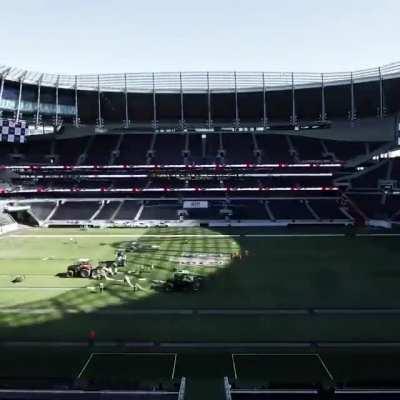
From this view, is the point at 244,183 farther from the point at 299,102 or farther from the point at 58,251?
the point at 58,251

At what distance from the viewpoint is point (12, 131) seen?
90.1 meters

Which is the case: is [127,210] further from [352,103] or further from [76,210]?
[352,103]

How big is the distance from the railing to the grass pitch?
48.4 m

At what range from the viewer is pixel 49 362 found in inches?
866

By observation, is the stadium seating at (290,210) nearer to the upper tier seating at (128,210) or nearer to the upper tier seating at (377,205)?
the upper tier seating at (377,205)

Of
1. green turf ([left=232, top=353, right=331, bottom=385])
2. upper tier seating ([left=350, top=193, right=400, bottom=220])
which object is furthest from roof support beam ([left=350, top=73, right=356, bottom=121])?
green turf ([left=232, top=353, right=331, bottom=385])

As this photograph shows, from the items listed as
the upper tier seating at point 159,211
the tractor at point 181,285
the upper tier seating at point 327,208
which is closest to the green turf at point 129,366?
the tractor at point 181,285

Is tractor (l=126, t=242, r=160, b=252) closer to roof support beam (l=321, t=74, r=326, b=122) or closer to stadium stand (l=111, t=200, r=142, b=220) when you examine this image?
stadium stand (l=111, t=200, r=142, b=220)

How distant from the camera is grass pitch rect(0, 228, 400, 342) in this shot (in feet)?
85.8

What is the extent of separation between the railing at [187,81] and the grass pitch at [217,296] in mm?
48354

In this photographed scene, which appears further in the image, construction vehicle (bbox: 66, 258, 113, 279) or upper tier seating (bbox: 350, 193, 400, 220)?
upper tier seating (bbox: 350, 193, 400, 220)

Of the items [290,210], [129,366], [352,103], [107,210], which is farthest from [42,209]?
[129,366]

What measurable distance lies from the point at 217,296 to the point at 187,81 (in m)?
70.8

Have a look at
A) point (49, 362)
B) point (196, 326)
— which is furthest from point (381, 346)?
point (49, 362)
